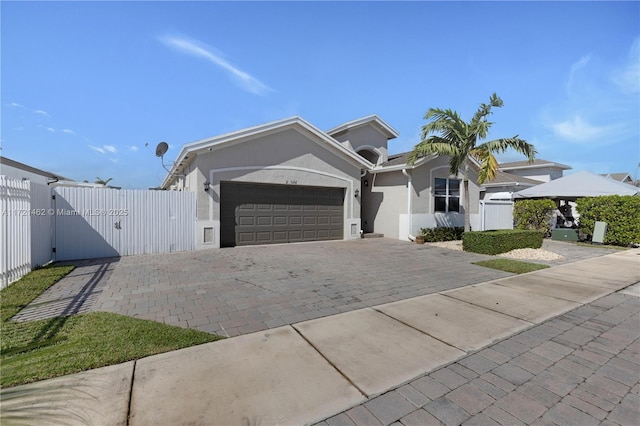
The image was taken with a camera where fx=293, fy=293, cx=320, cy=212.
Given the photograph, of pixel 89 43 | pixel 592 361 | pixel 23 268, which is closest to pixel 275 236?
pixel 23 268

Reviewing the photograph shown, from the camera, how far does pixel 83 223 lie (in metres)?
9.18

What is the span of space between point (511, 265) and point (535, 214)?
9.47 meters

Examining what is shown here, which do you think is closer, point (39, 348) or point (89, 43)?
point (39, 348)

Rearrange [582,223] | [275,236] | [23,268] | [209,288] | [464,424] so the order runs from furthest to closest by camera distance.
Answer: [582,223] < [275,236] < [23,268] < [209,288] < [464,424]

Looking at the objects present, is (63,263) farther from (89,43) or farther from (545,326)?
(545,326)

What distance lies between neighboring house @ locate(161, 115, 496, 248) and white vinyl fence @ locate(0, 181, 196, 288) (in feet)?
3.01

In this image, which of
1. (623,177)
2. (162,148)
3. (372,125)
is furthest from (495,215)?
(623,177)

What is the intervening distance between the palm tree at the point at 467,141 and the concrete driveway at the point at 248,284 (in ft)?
13.3

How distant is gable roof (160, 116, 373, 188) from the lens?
10837mm

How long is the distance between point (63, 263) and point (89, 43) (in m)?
6.36

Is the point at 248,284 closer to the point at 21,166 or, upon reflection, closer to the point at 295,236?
the point at 295,236

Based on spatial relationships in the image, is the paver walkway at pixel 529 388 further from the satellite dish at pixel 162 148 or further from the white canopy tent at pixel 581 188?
the satellite dish at pixel 162 148

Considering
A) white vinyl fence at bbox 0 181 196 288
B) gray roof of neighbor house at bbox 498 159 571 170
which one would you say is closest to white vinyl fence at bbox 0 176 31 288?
white vinyl fence at bbox 0 181 196 288

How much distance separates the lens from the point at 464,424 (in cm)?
232
